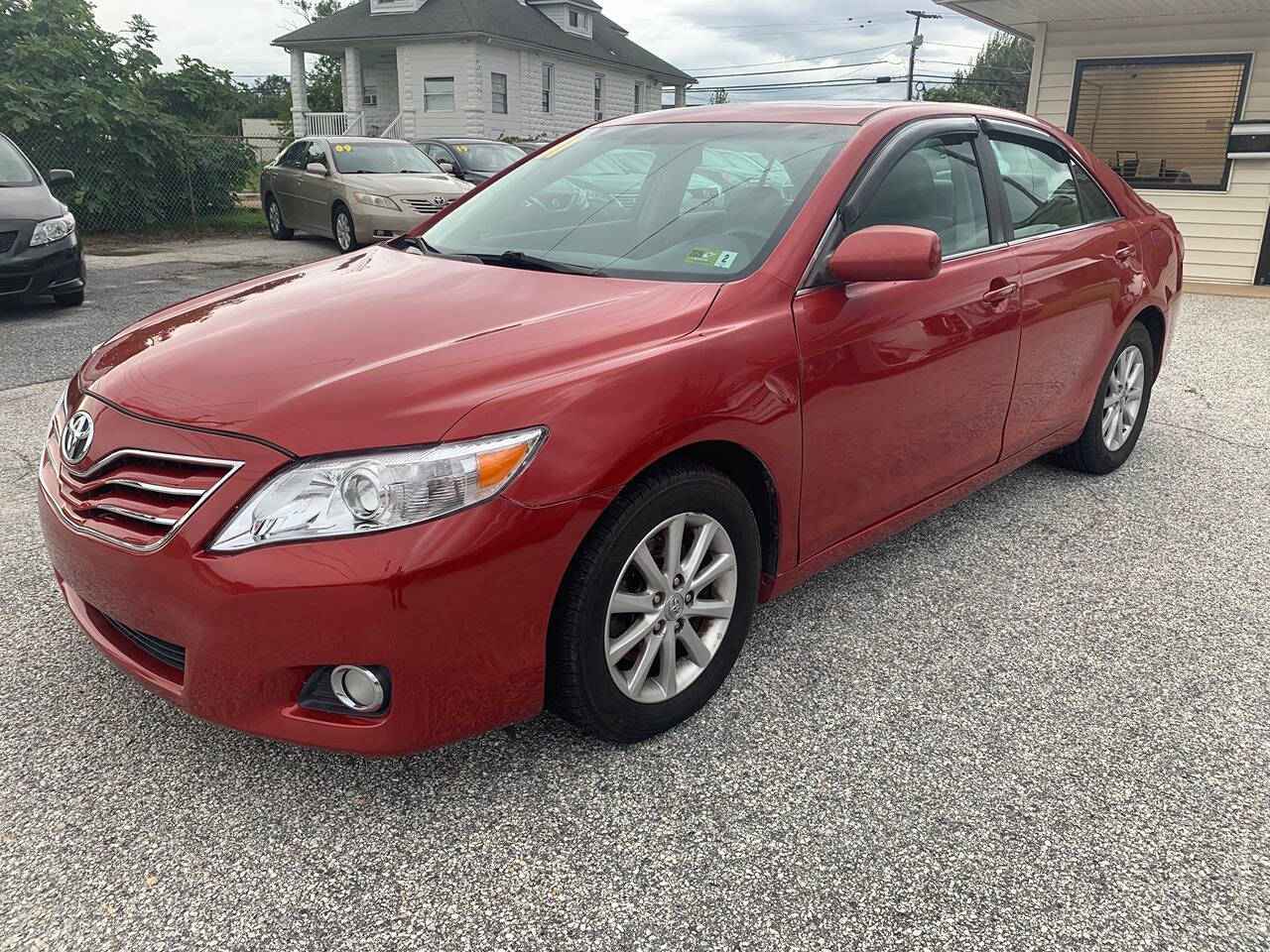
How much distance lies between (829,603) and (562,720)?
3.75ft

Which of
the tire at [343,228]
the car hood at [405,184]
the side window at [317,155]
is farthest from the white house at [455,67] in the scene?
the car hood at [405,184]

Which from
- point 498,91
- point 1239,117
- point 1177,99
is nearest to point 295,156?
point 1177,99

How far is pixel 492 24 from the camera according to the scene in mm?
27172

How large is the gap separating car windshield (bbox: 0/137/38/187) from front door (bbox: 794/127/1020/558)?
816 cm

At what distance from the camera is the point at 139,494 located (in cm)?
218

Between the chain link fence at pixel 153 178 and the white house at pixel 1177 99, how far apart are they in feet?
36.7

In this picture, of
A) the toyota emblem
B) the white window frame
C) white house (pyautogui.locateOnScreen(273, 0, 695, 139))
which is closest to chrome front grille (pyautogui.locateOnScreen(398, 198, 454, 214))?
the toyota emblem

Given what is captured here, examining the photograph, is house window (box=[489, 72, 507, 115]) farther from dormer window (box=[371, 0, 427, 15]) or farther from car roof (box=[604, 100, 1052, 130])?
car roof (box=[604, 100, 1052, 130])

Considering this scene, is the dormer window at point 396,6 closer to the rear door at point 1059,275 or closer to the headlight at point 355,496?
the rear door at point 1059,275

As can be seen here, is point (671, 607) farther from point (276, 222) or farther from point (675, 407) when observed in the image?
point (276, 222)

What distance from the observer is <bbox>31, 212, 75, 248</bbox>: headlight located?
801 cm

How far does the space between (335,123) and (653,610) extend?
97.8 feet

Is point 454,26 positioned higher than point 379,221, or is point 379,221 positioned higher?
Result: point 454,26

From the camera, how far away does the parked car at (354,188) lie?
38.8 ft
